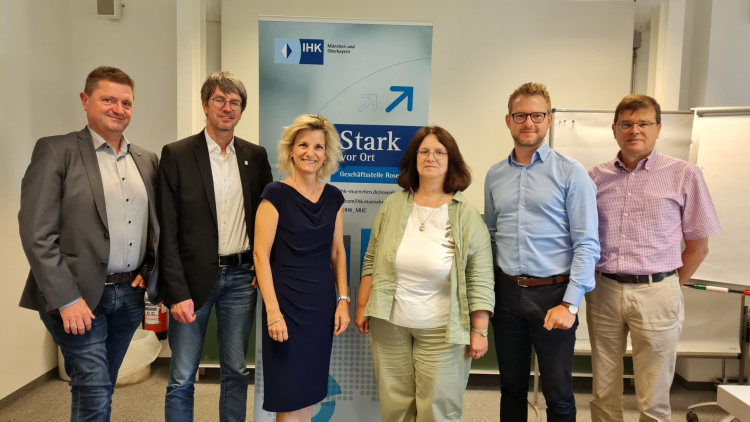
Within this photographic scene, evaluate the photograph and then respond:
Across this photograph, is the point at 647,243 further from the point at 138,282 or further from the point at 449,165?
the point at 138,282

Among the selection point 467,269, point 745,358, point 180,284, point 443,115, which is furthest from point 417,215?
point 745,358

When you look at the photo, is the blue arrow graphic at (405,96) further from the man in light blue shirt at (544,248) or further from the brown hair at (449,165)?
the man in light blue shirt at (544,248)

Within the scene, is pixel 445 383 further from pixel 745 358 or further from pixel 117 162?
pixel 745 358

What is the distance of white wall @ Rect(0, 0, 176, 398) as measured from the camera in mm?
3006

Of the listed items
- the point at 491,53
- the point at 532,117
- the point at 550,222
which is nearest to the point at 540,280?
the point at 550,222

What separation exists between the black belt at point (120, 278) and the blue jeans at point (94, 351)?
0.9 inches

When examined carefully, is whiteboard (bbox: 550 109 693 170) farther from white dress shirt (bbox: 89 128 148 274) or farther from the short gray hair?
white dress shirt (bbox: 89 128 148 274)

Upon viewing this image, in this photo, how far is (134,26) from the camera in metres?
3.70

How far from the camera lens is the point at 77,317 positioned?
5.86ft

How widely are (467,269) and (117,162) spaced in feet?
5.42

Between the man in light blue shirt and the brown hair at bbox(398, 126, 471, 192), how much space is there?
23cm

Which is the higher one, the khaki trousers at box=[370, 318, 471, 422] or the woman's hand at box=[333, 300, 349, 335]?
the woman's hand at box=[333, 300, 349, 335]

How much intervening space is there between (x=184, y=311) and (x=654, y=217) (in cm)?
228

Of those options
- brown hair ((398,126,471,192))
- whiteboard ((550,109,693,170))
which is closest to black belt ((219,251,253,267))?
brown hair ((398,126,471,192))
